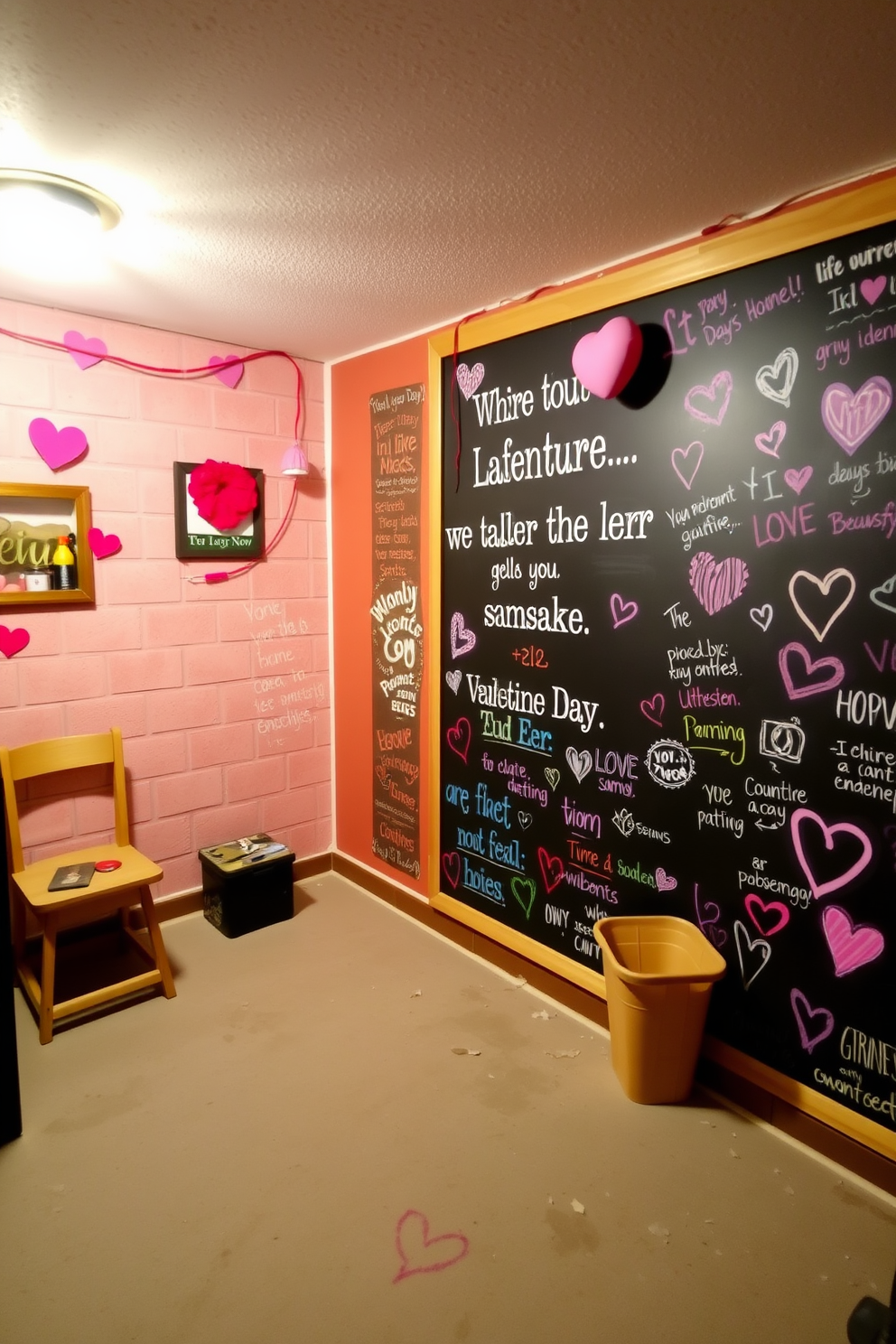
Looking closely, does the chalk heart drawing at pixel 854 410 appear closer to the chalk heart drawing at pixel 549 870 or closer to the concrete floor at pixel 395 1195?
the chalk heart drawing at pixel 549 870

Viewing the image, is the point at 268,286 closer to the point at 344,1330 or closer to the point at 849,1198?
the point at 344,1330

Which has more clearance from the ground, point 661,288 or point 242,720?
point 661,288

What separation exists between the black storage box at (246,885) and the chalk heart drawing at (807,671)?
2051 millimetres

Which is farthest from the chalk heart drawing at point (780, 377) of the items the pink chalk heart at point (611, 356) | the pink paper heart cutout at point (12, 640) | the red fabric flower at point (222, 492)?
the pink paper heart cutout at point (12, 640)

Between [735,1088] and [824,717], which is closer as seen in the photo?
[824,717]

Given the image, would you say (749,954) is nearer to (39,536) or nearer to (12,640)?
(12,640)

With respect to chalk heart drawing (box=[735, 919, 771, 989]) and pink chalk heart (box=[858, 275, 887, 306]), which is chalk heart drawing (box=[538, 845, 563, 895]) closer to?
chalk heart drawing (box=[735, 919, 771, 989])

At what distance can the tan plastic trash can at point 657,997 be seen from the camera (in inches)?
74.8

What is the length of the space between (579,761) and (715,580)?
717 millimetres

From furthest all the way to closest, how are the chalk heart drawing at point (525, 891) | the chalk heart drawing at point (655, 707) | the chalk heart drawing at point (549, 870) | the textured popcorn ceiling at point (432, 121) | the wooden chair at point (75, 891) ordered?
the chalk heart drawing at point (525, 891) < the chalk heart drawing at point (549, 870) < the wooden chair at point (75, 891) < the chalk heart drawing at point (655, 707) < the textured popcorn ceiling at point (432, 121)

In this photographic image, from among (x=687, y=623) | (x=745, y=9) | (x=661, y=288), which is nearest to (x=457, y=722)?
(x=687, y=623)

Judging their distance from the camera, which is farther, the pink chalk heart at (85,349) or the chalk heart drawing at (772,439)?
the pink chalk heart at (85,349)

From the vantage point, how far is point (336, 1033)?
7.75ft

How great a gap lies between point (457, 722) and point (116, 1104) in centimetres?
156
